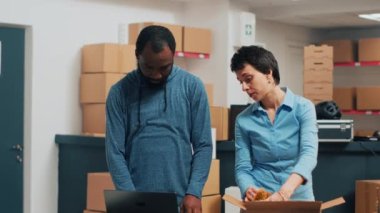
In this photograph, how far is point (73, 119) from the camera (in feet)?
21.7

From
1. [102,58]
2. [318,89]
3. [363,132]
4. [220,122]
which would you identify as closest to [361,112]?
[363,132]

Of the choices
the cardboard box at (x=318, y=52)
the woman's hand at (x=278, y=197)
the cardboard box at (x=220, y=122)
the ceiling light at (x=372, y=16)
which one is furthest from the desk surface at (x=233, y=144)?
the ceiling light at (x=372, y=16)

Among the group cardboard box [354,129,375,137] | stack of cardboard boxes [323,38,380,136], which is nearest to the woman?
stack of cardboard boxes [323,38,380,136]

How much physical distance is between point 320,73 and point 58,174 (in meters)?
3.41

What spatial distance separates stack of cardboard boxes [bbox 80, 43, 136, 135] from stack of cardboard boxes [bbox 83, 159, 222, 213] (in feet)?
2.74

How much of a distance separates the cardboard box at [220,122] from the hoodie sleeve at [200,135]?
3055 millimetres

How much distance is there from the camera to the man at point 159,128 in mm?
2697

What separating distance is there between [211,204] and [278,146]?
9.61 ft

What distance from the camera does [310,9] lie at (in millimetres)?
8125

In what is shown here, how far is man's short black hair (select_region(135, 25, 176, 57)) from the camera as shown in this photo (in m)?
2.66

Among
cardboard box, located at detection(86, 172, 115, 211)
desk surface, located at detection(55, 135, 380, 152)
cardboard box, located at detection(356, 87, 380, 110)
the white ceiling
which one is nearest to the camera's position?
desk surface, located at detection(55, 135, 380, 152)

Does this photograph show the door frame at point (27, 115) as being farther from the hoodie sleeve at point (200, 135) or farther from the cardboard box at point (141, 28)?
the hoodie sleeve at point (200, 135)

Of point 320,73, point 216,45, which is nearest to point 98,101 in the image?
point 216,45

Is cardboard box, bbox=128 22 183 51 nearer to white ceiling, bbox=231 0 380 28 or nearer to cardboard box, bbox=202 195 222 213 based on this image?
white ceiling, bbox=231 0 380 28
